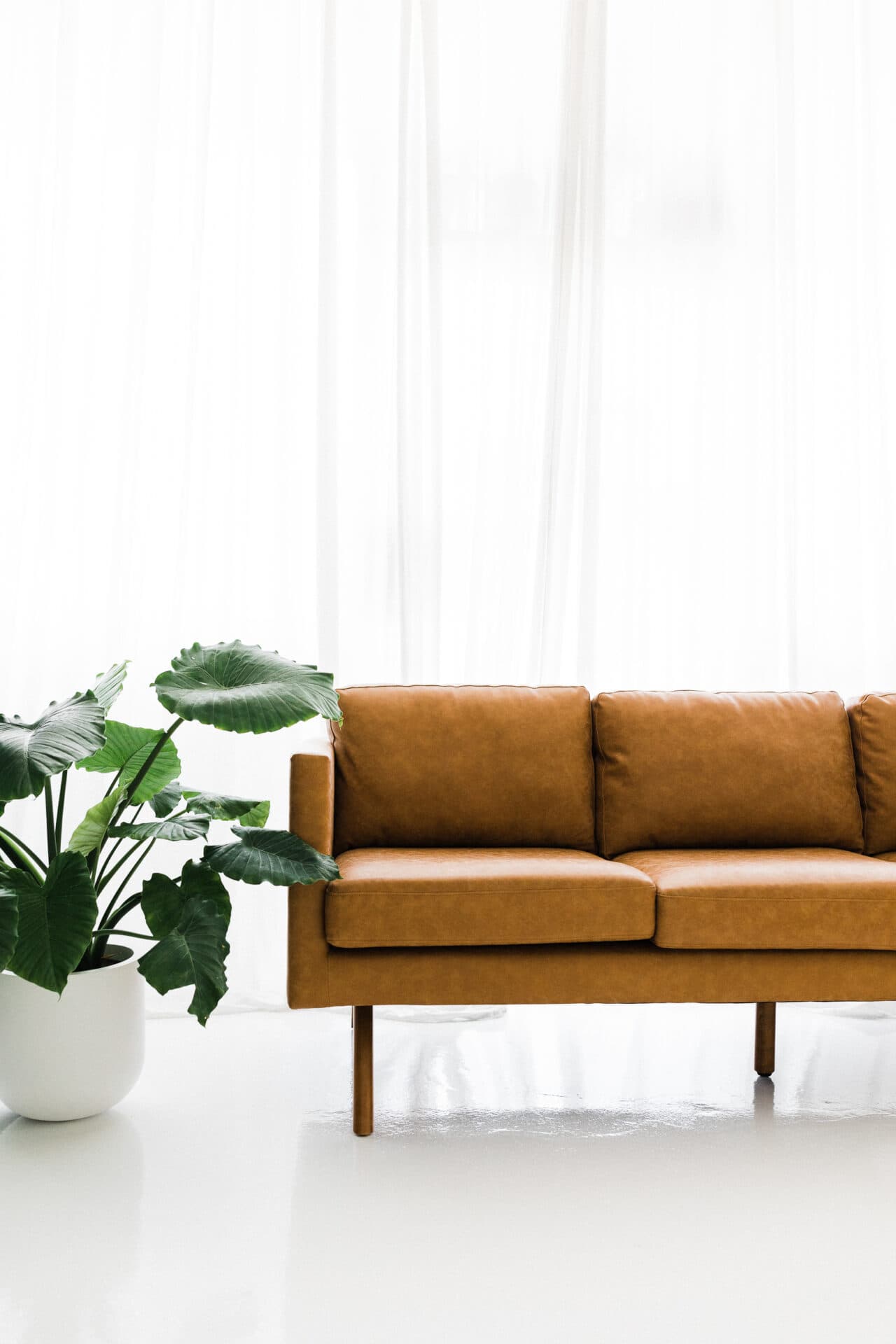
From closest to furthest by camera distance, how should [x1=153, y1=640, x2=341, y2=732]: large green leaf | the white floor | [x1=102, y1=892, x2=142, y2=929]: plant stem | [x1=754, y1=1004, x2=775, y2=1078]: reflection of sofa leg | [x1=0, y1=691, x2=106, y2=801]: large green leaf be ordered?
the white floor < [x1=0, y1=691, x2=106, y2=801]: large green leaf < [x1=153, y1=640, x2=341, y2=732]: large green leaf < [x1=102, y1=892, x2=142, y2=929]: plant stem < [x1=754, y1=1004, x2=775, y2=1078]: reflection of sofa leg

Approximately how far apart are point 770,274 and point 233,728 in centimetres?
221

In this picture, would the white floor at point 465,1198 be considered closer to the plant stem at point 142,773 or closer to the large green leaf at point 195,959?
the large green leaf at point 195,959

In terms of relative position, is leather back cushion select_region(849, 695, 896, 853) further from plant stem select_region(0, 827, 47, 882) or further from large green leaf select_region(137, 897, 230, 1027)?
plant stem select_region(0, 827, 47, 882)

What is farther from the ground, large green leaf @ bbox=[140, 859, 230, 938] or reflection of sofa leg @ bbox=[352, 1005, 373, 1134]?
large green leaf @ bbox=[140, 859, 230, 938]

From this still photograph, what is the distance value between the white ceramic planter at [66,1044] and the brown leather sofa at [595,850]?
1.17ft

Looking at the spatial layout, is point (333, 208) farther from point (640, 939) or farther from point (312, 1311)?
point (312, 1311)

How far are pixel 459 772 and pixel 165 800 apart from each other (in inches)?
27.3

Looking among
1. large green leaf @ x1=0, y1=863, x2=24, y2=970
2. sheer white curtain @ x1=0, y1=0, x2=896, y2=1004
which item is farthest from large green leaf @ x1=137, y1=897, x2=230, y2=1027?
sheer white curtain @ x1=0, y1=0, x2=896, y2=1004

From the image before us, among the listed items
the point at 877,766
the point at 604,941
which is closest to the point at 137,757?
the point at 604,941

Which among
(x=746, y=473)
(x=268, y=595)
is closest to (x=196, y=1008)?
(x=268, y=595)

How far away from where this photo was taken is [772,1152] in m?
2.11

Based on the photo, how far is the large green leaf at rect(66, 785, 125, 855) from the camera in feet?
7.39

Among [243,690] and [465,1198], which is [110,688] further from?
[465,1198]

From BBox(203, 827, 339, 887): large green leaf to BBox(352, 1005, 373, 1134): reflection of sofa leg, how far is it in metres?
0.29
